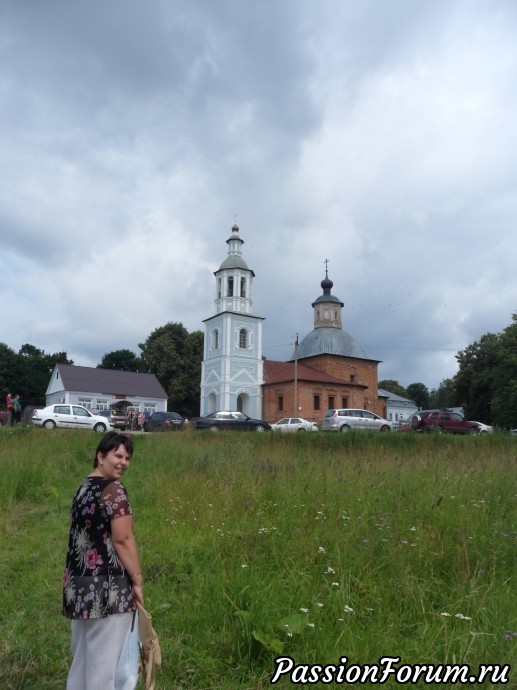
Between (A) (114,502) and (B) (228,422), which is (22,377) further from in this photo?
(A) (114,502)

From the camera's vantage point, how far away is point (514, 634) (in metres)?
3.64

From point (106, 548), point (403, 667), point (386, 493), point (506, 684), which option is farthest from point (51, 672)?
point (386, 493)

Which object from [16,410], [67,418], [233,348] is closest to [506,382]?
[233,348]

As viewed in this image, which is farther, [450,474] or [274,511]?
[450,474]

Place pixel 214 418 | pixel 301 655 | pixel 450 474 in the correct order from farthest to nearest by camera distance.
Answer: pixel 214 418 → pixel 450 474 → pixel 301 655

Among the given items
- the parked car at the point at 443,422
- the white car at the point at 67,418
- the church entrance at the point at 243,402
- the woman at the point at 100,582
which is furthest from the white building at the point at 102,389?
the woman at the point at 100,582

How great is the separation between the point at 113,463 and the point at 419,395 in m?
123

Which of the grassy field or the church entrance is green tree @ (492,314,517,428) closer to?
the church entrance

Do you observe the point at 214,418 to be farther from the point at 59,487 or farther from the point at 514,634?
the point at 514,634

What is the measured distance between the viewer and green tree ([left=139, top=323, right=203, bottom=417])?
64.6m

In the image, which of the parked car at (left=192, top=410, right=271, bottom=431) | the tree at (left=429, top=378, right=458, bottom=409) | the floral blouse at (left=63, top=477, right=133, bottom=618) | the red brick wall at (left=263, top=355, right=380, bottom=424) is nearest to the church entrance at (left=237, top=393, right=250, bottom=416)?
the red brick wall at (left=263, top=355, right=380, bottom=424)

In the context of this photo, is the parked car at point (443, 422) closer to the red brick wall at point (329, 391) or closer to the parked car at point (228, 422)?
the parked car at point (228, 422)

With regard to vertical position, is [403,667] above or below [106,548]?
below

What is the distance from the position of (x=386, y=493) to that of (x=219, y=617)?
10.4 ft
